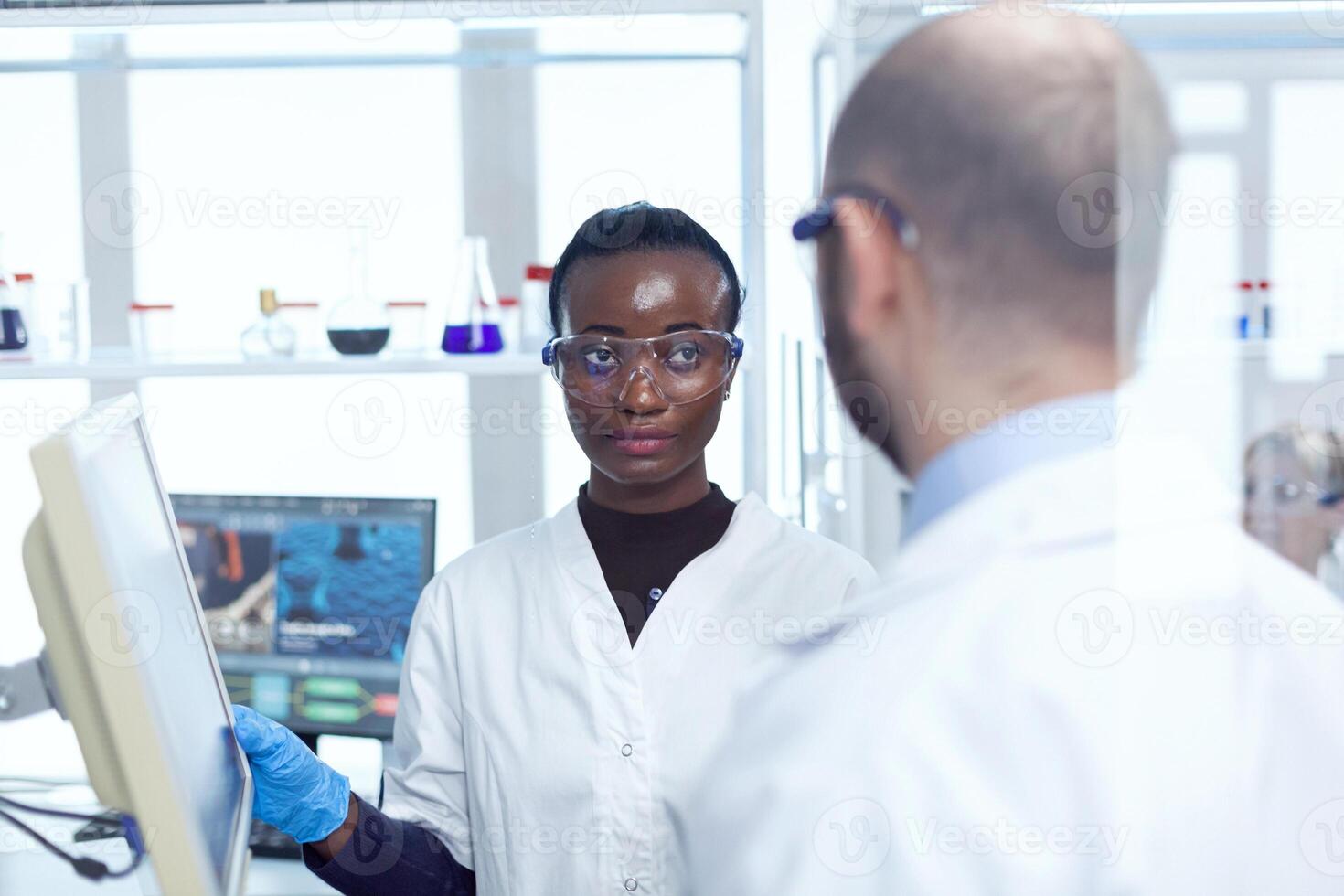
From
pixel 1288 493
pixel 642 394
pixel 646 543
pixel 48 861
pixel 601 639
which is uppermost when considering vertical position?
pixel 642 394

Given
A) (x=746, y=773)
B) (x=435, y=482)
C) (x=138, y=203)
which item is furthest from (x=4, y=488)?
(x=746, y=773)

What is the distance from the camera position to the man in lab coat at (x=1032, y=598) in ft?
2.07

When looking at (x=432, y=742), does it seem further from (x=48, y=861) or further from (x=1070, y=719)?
(x=1070, y=719)

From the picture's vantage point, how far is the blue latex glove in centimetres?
131

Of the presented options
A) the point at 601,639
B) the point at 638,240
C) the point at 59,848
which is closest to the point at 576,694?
the point at 601,639

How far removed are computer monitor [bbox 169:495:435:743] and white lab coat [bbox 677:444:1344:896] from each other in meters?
1.55

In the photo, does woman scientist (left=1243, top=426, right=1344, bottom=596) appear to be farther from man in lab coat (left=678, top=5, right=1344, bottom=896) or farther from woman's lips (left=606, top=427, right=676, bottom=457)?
woman's lips (left=606, top=427, right=676, bottom=457)

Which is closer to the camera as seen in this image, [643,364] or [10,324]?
[643,364]

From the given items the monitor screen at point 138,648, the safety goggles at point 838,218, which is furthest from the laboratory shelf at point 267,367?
the safety goggles at point 838,218

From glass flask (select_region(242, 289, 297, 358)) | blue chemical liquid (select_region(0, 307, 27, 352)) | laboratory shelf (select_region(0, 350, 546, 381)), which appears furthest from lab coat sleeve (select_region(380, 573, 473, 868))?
blue chemical liquid (select_region(0, 307, 27, 352))

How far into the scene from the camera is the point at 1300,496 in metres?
1.16

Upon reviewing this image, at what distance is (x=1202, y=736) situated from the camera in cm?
65

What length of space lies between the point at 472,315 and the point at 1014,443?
155 cm

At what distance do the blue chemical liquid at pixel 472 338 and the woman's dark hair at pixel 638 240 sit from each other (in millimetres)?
557
